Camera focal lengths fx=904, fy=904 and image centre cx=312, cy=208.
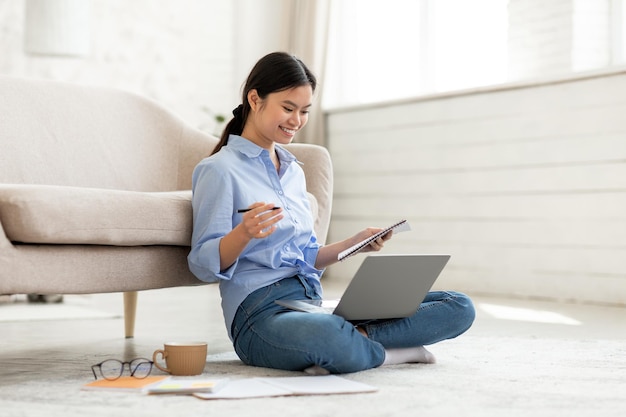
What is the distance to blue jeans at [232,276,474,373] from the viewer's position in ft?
5.92

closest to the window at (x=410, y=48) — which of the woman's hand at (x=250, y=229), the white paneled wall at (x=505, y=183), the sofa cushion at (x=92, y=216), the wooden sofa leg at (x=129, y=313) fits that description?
the white paneled wall at (x=505, y=183)

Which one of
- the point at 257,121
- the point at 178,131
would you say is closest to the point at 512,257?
the point at 178,131

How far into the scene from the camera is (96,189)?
2.03 meters

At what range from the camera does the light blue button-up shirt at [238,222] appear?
6.34ft

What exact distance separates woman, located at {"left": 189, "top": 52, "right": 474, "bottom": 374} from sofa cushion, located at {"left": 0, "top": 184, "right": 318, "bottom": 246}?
69 millimetres

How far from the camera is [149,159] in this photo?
9.50ft

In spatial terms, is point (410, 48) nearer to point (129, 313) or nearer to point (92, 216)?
point (129, 313)

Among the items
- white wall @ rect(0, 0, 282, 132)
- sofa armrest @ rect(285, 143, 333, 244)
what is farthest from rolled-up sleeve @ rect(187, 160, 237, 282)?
white wall @ rect(0, 0, 282, 132)

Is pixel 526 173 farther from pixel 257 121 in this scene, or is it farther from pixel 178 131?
pixel 257 121

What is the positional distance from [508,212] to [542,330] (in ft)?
4.20

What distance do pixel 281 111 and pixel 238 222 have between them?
0.26m

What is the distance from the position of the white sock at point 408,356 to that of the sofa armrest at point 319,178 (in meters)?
0.62

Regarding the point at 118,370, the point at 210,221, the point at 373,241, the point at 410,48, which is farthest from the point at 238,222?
the point at 410,48

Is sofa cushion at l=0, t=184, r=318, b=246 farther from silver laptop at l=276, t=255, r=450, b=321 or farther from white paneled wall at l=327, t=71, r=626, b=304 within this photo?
white paneled wall at l=327, t=71, r=626, b=304
